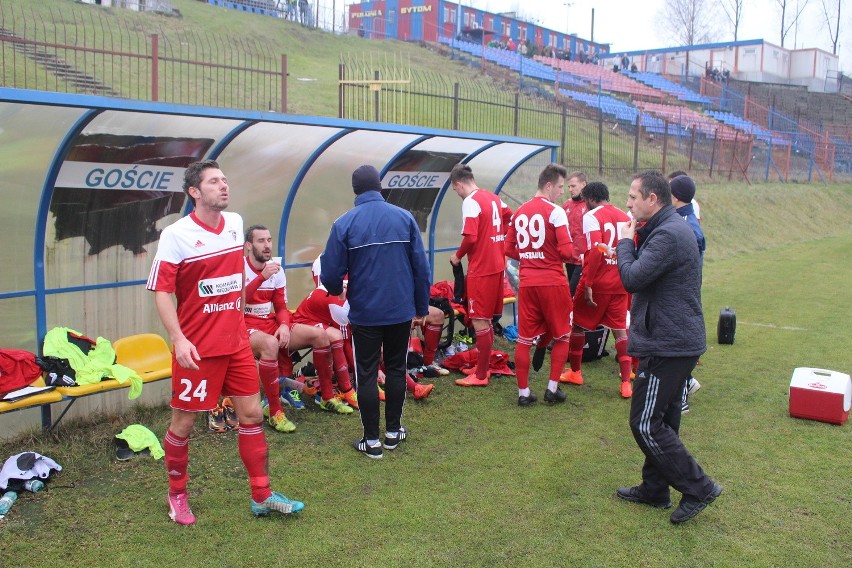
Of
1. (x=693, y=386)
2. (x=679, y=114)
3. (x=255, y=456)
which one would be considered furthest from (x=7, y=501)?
(x=679, y=114)

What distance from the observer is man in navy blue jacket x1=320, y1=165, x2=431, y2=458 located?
4.84 meters

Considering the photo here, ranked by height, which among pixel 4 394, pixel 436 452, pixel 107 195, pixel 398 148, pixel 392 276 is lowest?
pixel 436 452

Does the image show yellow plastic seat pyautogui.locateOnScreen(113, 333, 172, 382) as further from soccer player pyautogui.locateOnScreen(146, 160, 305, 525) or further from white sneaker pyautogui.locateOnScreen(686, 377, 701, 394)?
white sneaker pyautogui.locateOnScreen(686, 377, 701, 394)

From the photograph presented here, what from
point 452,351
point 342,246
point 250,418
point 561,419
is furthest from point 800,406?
point 250,418

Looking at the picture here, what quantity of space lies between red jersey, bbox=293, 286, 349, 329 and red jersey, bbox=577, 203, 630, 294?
86.0 inches

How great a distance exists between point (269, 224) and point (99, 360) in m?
2.14

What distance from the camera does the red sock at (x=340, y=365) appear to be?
595cm

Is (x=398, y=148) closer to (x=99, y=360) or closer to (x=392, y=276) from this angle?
(x=392, y=276)

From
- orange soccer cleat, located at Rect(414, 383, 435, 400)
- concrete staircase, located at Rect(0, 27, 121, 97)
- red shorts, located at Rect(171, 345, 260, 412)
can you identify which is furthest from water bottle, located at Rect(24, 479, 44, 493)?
concrete staircase, located at Rect(0, 27, 121, 97)

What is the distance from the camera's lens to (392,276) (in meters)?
4.86

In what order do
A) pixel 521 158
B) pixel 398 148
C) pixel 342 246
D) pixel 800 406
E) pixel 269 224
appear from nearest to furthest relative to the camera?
pixel 342 246, pixel 800 406, pixel 269 224, pixel 398 148, pixel 521 158

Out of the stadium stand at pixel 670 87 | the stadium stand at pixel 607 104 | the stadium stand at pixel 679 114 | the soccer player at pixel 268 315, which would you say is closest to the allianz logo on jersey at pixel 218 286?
the soccer player at pixel 268 315

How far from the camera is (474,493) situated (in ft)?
14.4

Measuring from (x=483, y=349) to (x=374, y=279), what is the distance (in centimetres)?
216
